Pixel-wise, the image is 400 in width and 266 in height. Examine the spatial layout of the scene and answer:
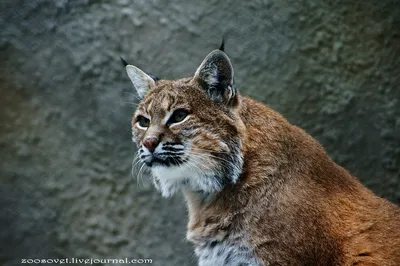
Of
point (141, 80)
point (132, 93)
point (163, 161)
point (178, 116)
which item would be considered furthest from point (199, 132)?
point (132, 93)

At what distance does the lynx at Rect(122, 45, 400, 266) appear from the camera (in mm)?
3953

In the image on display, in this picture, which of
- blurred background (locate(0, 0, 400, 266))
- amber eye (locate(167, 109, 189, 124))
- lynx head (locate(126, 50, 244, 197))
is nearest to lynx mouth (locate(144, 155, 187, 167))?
lynx head (locate(126, 50, 244, 197))

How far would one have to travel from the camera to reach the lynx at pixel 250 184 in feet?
13.0

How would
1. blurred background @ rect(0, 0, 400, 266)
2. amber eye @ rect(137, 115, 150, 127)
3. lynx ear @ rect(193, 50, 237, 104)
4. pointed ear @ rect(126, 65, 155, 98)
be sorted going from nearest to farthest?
lynx ear @ rect(193, 50, 237, 104) < amber eye @ rect(137, 115, 150, 127) < pointed ear @ rect(126, 65, 155, 98) < blurred background @ rect(0, 0, 400, 266)

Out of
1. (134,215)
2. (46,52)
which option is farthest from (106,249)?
(46,52)

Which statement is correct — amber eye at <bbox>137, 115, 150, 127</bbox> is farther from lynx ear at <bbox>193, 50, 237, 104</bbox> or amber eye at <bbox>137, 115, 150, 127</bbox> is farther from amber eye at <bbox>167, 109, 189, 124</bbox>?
lynx ear at <bbox>193, 50, 237, 104</bbox>

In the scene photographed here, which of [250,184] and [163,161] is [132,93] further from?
[250,184]

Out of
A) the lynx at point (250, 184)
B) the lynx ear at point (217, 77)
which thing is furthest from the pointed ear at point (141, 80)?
the lynx ear at point (217, 77)

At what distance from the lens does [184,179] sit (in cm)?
424

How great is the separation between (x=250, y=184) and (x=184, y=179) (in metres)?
0.46

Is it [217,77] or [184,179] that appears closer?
[217,77]

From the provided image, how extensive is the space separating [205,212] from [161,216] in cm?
148

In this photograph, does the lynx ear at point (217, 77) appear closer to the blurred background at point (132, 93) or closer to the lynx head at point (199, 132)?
the lynx head at point (199, 132)

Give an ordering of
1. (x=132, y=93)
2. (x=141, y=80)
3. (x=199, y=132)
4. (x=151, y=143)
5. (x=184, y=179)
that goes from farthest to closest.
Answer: (x=132, y=93) < (x=141, y=80) < (x=184, y=179) < (x=199, y=132) < (x=151, y=143)
